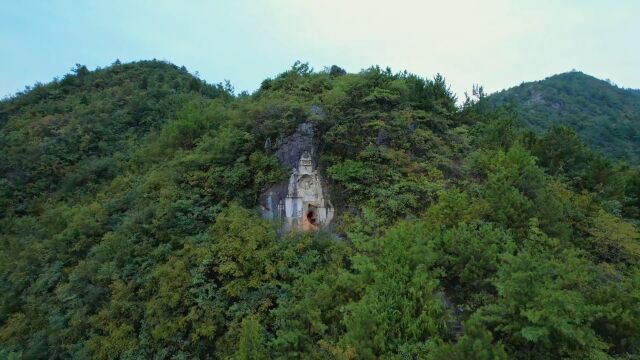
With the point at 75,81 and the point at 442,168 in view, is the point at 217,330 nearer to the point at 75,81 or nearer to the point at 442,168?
the point at 442,168

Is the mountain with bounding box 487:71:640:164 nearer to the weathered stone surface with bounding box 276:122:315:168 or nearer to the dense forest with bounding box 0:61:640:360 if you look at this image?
the dense forest with bounding box 0:61:640:360

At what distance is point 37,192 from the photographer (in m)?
26.0

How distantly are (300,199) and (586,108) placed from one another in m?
44.5

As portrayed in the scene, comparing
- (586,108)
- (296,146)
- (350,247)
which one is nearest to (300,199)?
(296,146)

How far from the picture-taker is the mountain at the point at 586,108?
37.1 m

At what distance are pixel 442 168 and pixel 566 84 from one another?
47743 millimetres

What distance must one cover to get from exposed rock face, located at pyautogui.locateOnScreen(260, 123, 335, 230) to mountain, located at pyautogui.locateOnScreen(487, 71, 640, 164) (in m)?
22.1

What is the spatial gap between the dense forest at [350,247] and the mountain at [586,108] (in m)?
17.8

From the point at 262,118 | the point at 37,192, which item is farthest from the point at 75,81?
the point at 262,118

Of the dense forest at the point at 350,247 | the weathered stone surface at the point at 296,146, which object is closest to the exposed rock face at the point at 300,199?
the weathered stone surface at the point at 296,146

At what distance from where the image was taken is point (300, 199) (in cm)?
1523

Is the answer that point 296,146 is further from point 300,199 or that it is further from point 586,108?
point 586,108

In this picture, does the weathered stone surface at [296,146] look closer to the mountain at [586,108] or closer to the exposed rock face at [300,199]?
the exposed rock face at [300,199]

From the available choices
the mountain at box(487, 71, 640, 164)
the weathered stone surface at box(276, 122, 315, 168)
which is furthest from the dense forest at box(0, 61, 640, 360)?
the mountain at box(487, 71, 640, 164)
